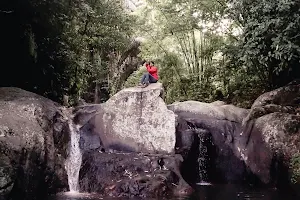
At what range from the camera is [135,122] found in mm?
13250

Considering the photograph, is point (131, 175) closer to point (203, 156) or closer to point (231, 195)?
point (231, 195)

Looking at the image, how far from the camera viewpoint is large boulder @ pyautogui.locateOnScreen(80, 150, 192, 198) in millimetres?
10555

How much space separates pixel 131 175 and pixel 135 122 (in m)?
2.57

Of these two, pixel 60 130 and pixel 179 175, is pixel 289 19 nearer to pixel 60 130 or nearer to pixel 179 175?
pixel 179 175

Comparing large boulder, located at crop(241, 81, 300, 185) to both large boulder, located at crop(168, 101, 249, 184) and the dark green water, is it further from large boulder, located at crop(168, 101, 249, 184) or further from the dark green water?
the dark green water

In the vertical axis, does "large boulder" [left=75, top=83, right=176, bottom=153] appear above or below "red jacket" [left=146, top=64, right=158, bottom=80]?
below

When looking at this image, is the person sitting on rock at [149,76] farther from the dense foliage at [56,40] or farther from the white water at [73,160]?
the white water at [73,160]

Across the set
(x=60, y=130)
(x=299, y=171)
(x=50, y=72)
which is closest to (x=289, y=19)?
(x=299, y=171)

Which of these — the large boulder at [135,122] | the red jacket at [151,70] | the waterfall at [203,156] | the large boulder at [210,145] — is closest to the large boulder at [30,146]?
the large boulder at [135,122]

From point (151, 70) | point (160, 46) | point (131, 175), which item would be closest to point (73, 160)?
point (131, 175)

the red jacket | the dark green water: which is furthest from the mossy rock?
the red jacket

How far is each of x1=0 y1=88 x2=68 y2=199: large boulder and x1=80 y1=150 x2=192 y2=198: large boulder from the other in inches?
35.6

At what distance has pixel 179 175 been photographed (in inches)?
450

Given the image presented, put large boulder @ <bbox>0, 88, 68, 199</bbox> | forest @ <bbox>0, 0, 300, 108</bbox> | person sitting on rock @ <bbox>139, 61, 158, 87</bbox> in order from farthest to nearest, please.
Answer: person sitting on rock @ <bbox>139, 61, 158, 87</bbox>, forest @ <bbox>0, 0, 300, 108</bbox>, large boulder @ <bbox>0, 88, 68, 199</bbox>
